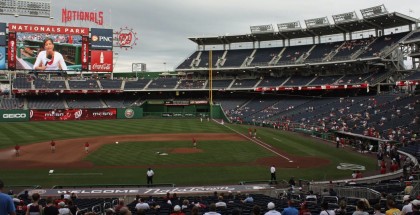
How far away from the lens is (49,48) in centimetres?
7100

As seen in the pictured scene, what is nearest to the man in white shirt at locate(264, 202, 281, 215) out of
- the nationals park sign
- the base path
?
the nationals park sign

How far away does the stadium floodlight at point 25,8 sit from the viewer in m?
74.2

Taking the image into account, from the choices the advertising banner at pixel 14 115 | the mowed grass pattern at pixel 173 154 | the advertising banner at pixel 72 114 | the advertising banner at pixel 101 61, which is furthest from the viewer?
the advertising banner at pixel 101 61

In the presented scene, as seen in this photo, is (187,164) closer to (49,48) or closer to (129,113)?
(129,113)

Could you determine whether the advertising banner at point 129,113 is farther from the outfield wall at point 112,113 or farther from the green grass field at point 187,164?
the green grass field at point 187,164

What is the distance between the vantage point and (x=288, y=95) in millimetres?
76938

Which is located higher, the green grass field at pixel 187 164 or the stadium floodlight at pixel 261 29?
the stadium floodlight at pixel 261 29

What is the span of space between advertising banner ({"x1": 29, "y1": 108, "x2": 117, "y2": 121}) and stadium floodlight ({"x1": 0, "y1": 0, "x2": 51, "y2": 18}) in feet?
65.4

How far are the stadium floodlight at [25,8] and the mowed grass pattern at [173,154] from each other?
49.0 m

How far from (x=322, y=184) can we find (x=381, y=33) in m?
55.5

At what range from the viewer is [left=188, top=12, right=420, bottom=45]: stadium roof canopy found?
6134 cm

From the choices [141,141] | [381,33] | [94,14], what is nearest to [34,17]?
[94,14]

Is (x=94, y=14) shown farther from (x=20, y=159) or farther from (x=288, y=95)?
(x=20, y=159)

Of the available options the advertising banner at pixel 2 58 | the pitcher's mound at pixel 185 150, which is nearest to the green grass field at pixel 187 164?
the pitcher's mound at pixel 185 150
